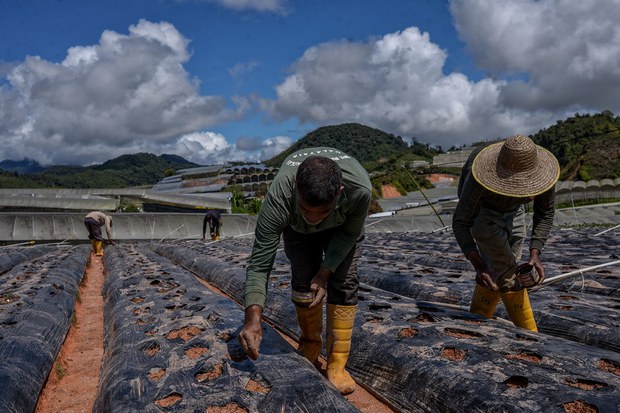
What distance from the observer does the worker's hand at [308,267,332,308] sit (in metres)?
2.34

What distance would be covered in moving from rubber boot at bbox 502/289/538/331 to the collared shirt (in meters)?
0.33

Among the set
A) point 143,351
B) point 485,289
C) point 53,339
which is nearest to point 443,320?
point 485,289

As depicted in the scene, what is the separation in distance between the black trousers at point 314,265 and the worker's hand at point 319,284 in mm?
122

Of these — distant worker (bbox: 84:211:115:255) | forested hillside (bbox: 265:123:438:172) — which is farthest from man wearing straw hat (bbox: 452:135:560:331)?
forested hillside (bbox: 265:123:438:172)

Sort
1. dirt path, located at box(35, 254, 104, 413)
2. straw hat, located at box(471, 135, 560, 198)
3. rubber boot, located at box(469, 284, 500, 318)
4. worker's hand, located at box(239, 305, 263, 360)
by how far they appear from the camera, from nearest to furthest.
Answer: worker's hand, located at box(239, 305, 263, 360) → straw hat, located at box(471, 135, 560, 198) → dirt path, located at box(35, 254, 104, 413) → rubber boot, located at box(469, 284, 500, 318)

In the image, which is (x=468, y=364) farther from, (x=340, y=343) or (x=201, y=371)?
(x=201, y=371)

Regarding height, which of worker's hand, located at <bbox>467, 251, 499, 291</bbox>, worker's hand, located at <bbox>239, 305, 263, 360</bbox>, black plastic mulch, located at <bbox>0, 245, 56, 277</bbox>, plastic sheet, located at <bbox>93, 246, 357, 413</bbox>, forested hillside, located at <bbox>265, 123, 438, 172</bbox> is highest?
forested hillside, located at <bbox>265, 123, 438, 172</bbox>

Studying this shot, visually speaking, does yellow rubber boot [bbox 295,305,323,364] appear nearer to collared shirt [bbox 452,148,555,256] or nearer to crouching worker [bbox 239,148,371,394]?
crouching worker [bbox 239,148,371,394]

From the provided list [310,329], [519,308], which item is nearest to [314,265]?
[310,329]

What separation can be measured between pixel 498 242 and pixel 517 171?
43 cm

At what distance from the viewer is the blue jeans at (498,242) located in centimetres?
287

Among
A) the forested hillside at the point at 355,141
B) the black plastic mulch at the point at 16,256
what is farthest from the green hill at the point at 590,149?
the forested hillside at the point at 355,141

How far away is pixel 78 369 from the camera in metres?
3.50

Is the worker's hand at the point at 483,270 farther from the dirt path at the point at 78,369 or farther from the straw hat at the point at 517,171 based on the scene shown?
the dirt path at the point at 78,369
